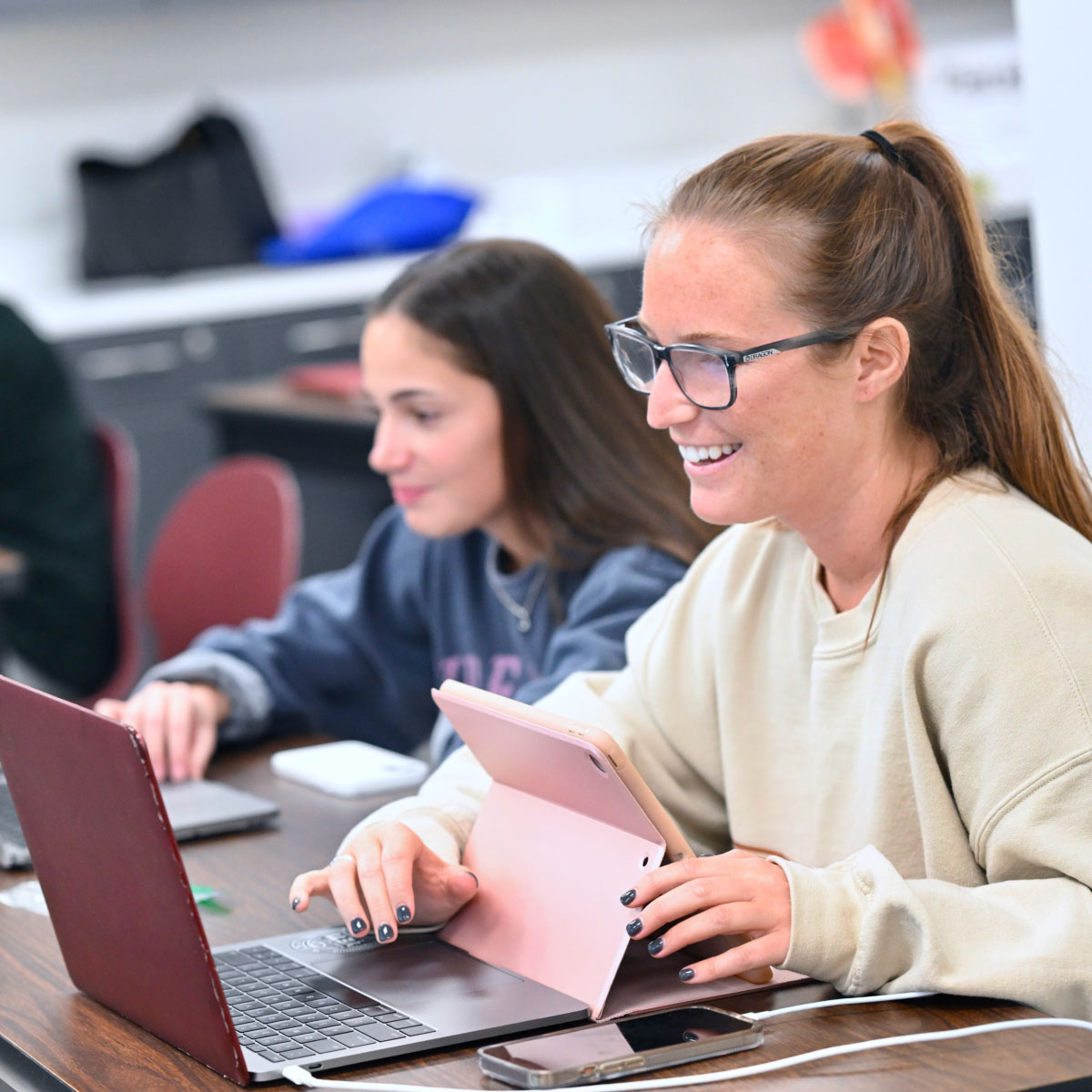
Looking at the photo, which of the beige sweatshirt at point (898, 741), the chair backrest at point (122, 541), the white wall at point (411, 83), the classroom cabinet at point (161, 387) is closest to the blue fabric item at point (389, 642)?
the beige sweatshirt at point (898, 741)

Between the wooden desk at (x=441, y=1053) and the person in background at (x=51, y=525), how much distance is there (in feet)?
6.26

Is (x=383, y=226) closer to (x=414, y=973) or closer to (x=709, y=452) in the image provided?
(x=709, y=452)

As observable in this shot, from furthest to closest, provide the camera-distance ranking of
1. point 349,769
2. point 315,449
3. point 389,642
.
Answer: point 315,449 < point 389,642 < point 349,769

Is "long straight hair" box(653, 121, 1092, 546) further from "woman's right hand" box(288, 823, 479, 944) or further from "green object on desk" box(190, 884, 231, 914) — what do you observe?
"green object on desk" box(190, 884, 231, 914)

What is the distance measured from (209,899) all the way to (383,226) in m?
3.84

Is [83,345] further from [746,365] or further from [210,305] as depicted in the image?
[746,365]

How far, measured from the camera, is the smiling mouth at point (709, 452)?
1207mm

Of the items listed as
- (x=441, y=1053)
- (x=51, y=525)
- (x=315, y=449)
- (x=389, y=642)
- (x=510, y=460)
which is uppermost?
(x=510, y=460)

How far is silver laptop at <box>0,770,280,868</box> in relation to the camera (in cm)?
149

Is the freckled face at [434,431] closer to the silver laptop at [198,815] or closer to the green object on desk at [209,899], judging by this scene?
the silver laptop at [198,815]

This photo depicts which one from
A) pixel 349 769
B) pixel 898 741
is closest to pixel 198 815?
pixel 349 769

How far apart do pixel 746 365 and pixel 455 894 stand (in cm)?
42

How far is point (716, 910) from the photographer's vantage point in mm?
1047

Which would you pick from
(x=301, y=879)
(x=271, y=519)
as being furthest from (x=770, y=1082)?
(x=271, y=519)
